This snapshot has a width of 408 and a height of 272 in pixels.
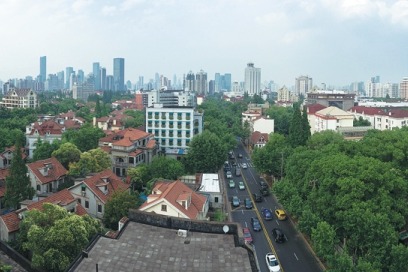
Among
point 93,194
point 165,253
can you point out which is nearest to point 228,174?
point 93,194

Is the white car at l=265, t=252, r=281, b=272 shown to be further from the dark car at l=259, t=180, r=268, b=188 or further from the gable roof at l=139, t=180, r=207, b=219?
the dark car at l=259, t=180, r=268, b=188

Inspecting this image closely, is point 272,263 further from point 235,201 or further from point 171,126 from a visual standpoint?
point 171,126

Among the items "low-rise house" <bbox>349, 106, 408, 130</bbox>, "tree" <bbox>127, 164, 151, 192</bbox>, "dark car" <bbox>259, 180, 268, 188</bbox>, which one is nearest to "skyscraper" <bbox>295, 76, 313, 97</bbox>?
"low-rise house" <bbox>349, 106, 408, 130</bbox>

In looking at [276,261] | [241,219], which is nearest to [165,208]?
[276,261]

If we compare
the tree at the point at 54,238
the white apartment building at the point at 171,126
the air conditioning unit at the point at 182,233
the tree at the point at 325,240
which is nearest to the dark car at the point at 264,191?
the white apartment building at the point at 171,126

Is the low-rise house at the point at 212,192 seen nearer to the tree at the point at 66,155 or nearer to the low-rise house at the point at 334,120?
the tree at the point at 66,155

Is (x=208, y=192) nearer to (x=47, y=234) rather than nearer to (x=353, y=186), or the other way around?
(x=353, y=186)

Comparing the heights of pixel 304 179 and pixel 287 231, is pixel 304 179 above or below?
above
